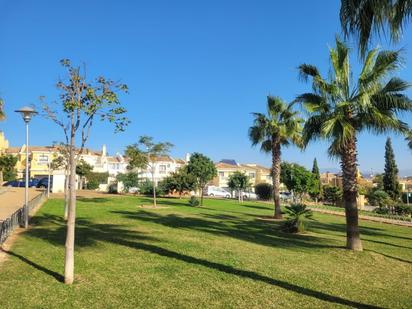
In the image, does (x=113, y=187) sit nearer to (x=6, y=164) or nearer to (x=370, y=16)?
(x=6, y=164)

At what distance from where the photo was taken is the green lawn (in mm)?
7629

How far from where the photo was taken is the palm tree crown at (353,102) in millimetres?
13086

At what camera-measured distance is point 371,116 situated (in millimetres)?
13375

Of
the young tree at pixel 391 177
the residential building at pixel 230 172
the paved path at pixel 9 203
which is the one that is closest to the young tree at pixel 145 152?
the paved path at pixel 9 203

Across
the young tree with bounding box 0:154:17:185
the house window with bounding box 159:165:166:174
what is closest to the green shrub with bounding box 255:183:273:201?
the house window with bounding box 159:165:166:174

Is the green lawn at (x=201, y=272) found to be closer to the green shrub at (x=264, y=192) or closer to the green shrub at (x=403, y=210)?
the green shrub at (x=403, y=210)

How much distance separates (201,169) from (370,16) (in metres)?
39.1

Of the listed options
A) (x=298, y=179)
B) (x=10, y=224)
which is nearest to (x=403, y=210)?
(x=298, y=179)

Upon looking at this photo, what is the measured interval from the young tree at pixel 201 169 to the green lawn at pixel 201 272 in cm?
2876

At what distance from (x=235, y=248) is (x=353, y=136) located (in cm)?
546

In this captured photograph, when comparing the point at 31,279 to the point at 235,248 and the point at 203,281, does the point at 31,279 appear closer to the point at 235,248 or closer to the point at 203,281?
the point at 203,281

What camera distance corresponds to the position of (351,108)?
44.9 ft

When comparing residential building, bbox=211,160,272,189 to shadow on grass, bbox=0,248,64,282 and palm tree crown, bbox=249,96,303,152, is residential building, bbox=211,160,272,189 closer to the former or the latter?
palm tree crown, bbox=249,96,303,152

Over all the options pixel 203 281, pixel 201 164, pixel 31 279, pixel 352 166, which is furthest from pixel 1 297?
pixel 201 164
